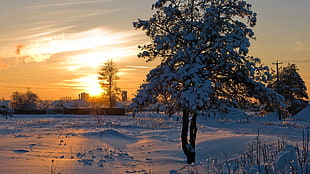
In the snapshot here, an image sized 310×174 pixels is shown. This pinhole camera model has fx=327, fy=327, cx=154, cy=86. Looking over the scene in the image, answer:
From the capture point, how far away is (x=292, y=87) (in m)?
47.7

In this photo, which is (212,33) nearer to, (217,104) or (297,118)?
(217,104)

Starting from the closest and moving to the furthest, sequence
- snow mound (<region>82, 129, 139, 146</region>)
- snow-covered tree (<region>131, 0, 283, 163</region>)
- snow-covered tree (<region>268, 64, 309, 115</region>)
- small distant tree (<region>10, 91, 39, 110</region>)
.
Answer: snow-covered tree (<region>131, 0, 283, 163</region>), snow mound (<region>82, 129, 139, 146</region>), snow-covered tree (<region>268, 64, 309, 115</region>), small distant tree (<region>10, 91, 39, 110</region>)

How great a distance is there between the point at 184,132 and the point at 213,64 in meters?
2.67

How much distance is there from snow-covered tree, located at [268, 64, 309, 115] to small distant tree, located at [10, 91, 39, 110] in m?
56.8

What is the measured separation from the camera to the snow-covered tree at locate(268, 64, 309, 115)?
47344 mm

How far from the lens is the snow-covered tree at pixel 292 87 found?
155ft

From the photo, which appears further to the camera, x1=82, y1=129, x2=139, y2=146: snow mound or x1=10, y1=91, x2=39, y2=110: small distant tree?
x1=10, y1=91, x2=39, y2=110: small distant tree

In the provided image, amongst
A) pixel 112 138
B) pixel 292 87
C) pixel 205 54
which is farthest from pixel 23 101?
pixel 205 54

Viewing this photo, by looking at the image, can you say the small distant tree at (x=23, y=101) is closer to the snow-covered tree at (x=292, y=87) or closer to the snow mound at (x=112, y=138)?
the snow-covered tree at (x=292, y=87)

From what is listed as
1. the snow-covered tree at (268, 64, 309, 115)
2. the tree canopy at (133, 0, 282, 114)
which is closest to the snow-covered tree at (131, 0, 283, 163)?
the tree canopy at (133, 0, 282, 114)

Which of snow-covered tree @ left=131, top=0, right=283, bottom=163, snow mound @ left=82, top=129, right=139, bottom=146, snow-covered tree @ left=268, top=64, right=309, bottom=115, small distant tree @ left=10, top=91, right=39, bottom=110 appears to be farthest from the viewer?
small distant tree @ left=10, top=91, right=39, bottom=110

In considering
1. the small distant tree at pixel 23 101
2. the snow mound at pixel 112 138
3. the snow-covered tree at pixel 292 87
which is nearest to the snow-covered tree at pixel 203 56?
the snow mound at pixel 112 138

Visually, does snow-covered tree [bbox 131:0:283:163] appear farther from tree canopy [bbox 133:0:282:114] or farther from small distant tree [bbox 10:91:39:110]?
small distant tree [bbox 10:91:39:110]

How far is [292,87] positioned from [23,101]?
61.0 m
